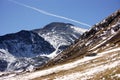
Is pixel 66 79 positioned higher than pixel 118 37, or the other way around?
pixel 118 37

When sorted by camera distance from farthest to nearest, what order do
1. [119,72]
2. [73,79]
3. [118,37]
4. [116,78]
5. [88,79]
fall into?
1. [118,37]
2. [73,79]
3. [88,79]
4. [119,72]
5. [116,78]

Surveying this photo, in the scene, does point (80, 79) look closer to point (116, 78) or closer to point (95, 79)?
point (95, 79)

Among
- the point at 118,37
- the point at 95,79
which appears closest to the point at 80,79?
the point at 95,79

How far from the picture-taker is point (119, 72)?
1624 inches

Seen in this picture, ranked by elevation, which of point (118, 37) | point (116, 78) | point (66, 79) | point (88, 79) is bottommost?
point (116, 78)

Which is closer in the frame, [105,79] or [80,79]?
[105,79]

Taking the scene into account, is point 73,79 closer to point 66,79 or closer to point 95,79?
point 66,79

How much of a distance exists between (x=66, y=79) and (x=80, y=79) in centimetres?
Result: 668

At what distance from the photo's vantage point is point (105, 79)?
40.3 m

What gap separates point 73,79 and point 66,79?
2.48 meters

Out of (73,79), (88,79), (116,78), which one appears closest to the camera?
(116,78)

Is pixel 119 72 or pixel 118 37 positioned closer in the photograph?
pixel 119 72

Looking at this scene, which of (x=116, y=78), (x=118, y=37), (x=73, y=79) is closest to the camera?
(x=116, y=78)

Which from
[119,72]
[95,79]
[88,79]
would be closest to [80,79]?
[88,79]
